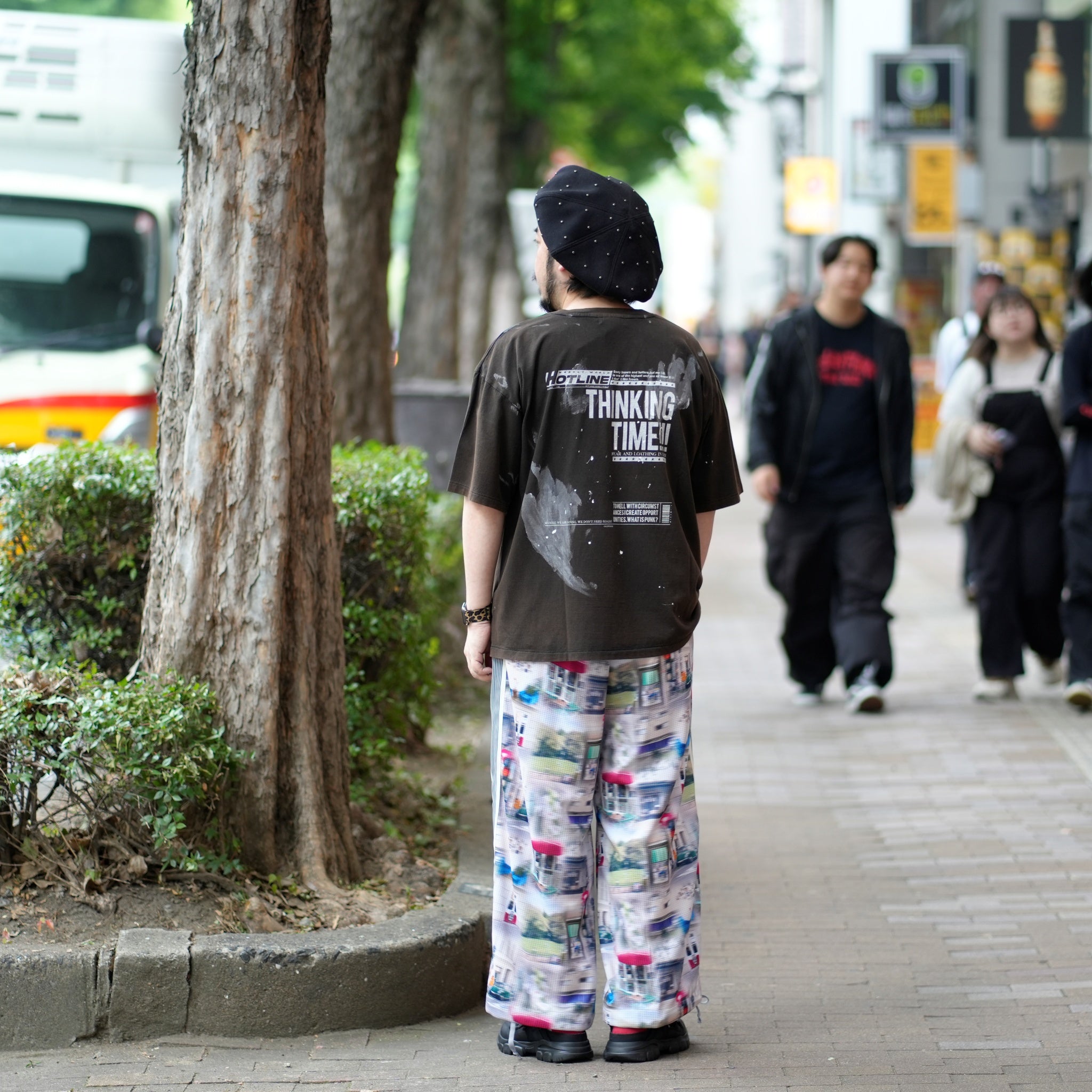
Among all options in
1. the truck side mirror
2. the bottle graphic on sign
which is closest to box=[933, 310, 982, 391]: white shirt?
the truck side mirror

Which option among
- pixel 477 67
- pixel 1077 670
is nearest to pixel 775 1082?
pixel 1077 670

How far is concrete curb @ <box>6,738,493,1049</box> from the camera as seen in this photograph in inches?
151

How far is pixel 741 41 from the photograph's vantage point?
2984 centimetres

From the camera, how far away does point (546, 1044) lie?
3807 millimetres

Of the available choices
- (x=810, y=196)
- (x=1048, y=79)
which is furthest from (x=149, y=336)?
(x=810, y=196)

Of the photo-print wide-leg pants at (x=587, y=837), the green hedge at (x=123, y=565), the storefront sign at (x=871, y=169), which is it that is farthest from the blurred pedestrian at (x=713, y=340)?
the photo-print wide-leg pants at (x=587, y=837)

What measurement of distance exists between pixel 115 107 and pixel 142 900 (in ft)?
28.5

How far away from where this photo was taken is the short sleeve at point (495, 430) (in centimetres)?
366

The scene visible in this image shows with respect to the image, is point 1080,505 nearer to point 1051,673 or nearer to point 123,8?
point 1051,673

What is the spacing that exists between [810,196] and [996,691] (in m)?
23.3

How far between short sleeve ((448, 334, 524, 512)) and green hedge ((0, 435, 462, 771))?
1.47m

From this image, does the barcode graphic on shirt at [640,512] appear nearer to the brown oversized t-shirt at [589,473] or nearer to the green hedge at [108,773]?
the brown oversized t-shirt at [589,473]

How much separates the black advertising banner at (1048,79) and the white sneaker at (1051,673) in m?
10.8

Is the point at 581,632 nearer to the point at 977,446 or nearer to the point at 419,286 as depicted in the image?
the point at 977,446
